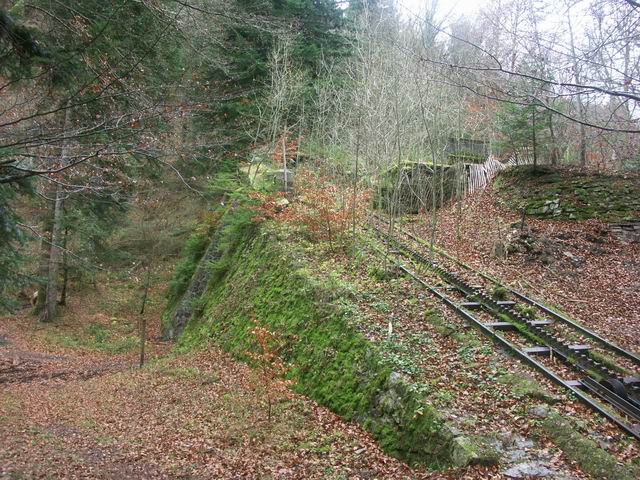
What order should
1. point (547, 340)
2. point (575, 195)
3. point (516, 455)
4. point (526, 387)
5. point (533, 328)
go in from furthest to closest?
1. point (575, 195)
2. point (533, 328)
3. point (547, 340)
4. point (526, 387)
5. point (516, 455)

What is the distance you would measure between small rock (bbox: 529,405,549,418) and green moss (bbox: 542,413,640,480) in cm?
9

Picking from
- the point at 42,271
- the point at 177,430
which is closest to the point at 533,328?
the point at 177,430

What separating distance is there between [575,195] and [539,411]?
39.2 feet

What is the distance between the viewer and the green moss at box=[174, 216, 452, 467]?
21.1ft

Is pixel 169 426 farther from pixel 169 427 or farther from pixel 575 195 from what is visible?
pixel 575 195

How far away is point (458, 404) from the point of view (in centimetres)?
639

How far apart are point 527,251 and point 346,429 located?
27.4 feet

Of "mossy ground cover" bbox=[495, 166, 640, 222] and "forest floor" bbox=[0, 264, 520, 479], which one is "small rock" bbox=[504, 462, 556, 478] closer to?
"forest floor" bbox=[0, 264, 520, 479]

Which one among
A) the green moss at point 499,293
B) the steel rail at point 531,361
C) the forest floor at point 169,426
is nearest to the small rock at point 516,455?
the forest floor at point 169,426

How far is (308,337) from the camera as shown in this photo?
→ 977cm

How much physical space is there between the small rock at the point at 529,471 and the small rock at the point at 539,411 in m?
0.85

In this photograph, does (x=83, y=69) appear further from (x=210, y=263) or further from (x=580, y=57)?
(x=210, y=263)

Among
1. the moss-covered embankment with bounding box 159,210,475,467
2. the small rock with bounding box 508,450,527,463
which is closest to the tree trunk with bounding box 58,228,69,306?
the moss-covered embankment with bounding box 159,210,475,467

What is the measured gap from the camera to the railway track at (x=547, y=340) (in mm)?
6414
